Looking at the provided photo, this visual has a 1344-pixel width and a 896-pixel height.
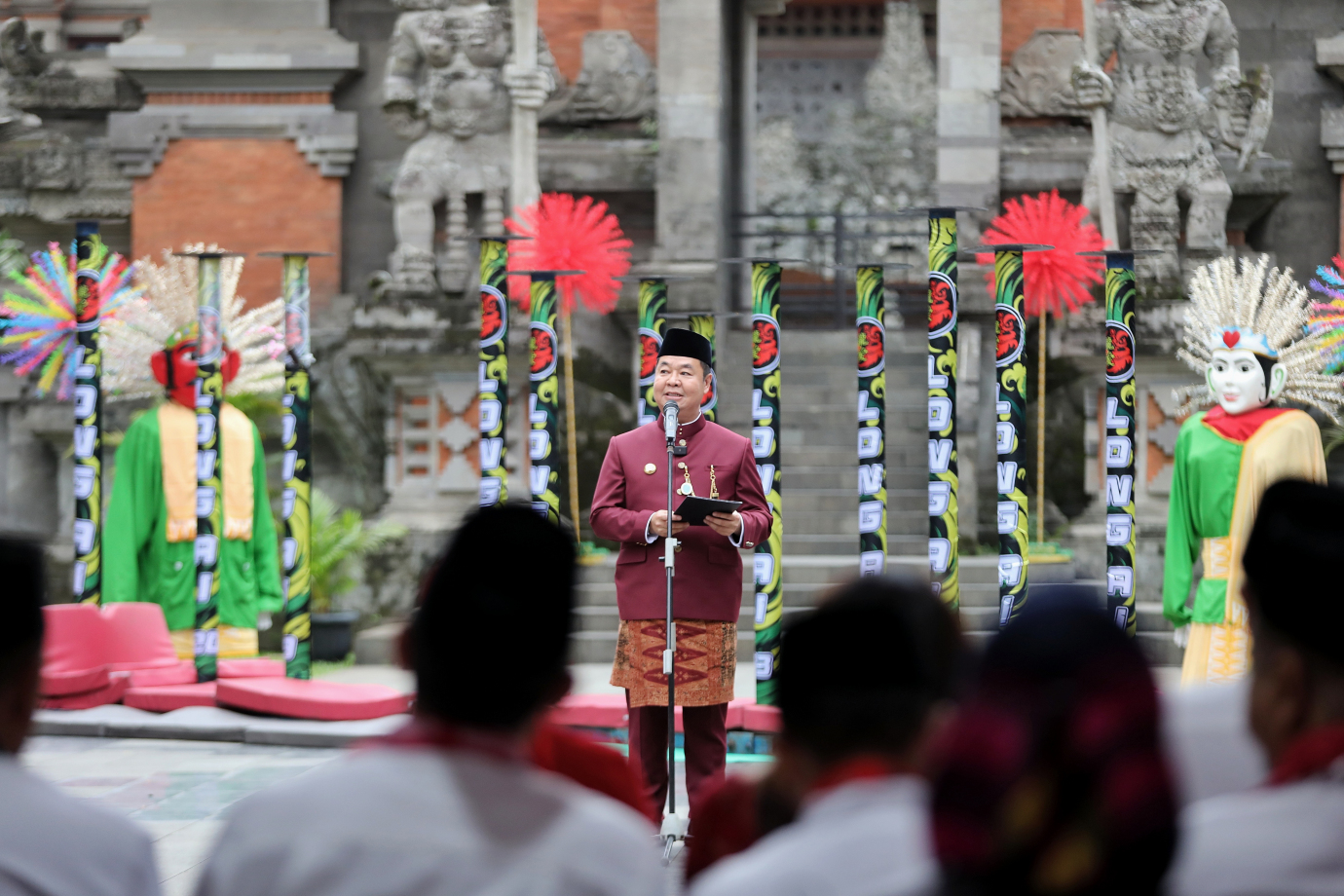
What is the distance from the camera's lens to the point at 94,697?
26.1 ft

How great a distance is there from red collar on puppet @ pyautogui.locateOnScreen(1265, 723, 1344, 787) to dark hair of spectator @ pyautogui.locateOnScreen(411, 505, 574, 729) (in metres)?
0.89

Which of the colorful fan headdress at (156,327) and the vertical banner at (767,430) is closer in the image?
the vertical banner at (767,430)

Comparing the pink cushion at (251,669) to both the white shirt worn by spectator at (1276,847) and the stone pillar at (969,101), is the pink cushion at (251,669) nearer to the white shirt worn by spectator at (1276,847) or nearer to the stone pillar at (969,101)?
the stone pillar at (969,101)

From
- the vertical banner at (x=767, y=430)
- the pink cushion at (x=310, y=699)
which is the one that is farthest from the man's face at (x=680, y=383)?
the pink cushion at (x=310, y=699)

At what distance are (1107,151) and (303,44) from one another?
6.36 m

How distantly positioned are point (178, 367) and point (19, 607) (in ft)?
23.8

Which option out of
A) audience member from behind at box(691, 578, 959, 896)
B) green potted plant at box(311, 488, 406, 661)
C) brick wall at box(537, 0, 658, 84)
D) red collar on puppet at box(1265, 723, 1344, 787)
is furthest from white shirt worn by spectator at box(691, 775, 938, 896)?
brick wall at box(537, 0, 658, 84)

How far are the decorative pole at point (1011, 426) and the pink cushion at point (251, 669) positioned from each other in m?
3.89

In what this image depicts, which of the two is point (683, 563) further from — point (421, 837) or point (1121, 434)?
point (421, 837)

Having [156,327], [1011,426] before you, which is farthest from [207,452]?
[1011,426]

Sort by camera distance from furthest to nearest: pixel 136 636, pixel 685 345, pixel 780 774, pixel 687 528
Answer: pixel 136 636
pixel 685 345
pixel 687 528
pixel 780 774

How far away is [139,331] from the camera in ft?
30.5

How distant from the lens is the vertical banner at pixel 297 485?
7.96 metres

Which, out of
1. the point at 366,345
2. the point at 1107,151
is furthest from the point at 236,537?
the point at 1107,151
